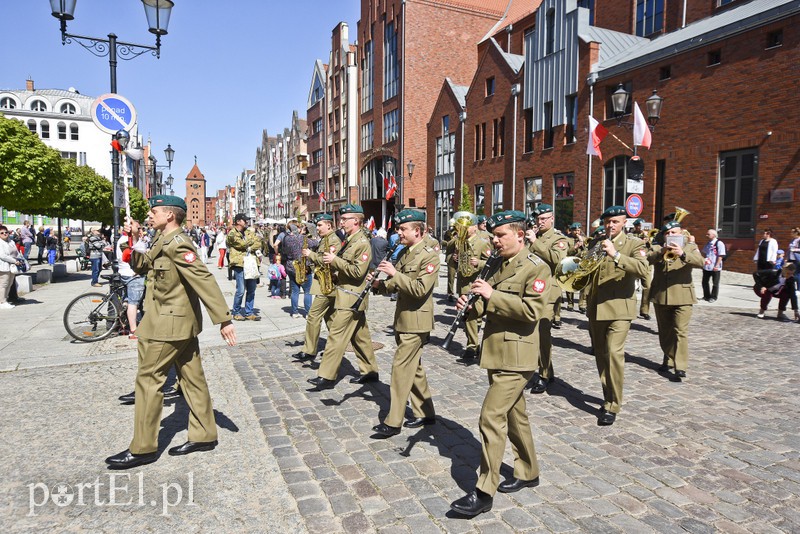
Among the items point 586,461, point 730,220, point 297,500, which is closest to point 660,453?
point 586,461

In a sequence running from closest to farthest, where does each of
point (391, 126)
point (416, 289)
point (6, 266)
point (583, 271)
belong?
point (416, 289) < point (583, 271) < point (6, 266) < point (391, 126)

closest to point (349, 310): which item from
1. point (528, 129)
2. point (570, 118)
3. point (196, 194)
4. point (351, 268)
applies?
point (351, 268)

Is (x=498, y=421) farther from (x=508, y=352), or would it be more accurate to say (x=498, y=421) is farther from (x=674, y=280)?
(x=674, y=280)

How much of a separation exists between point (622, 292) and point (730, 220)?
1556 centimetres

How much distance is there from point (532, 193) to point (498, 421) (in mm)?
24798

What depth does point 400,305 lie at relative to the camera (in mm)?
4887

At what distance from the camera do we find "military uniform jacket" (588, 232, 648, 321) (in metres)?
5.31

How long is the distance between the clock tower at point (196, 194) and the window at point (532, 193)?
473ft

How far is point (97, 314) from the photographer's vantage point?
27.3 ft

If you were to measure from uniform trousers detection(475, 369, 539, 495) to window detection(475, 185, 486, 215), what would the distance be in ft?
91.9

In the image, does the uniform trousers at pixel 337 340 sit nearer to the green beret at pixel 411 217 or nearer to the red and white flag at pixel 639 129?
the green beret at pixel 411 217

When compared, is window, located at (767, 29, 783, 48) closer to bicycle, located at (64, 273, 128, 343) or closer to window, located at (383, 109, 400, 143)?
bicycle, located at (64, 273, 128, 343)

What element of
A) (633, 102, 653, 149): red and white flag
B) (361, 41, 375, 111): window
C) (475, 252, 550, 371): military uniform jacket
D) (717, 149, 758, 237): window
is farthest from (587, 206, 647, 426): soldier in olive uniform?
(361, 41, 375, 111): window

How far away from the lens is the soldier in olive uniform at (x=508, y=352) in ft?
11.1
